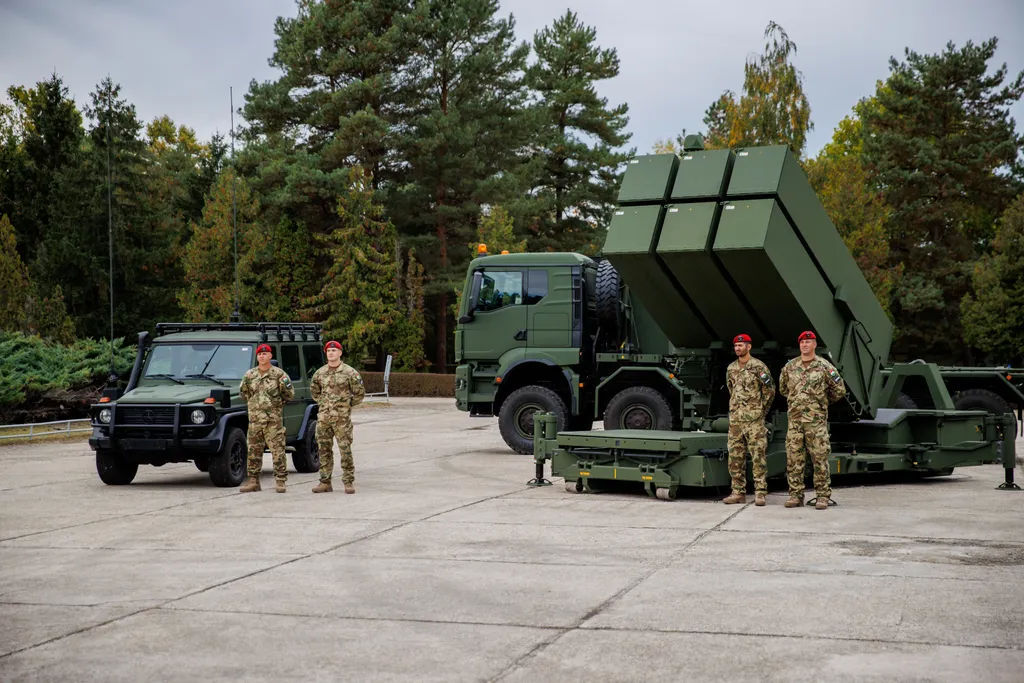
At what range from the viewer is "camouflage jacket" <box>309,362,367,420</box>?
12.9m

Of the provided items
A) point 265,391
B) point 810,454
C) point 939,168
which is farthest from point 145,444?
point 939,168

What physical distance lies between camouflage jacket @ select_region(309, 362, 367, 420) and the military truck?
2.40 m

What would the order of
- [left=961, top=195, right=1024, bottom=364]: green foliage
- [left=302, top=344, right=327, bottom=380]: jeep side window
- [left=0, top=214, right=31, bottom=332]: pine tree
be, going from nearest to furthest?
[left=302, top=344, right=327, bottom=380]: jeep side window
[left=0, top=214, right=31, bottom=332]: pine tree
[left=961, top=195, right=1024, bottom=364]: green foliage

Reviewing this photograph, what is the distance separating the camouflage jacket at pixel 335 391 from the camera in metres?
12.9

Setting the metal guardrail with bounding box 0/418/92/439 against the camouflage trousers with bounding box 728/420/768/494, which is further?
the metal guardrail with bounding box 0/418/92/439

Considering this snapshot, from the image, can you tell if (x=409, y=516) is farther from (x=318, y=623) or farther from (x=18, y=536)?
(x=318, y=623)

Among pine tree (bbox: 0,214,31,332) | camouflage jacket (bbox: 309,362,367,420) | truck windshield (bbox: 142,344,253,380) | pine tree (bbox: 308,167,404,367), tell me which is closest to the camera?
camouflage jacket (bbox: 309,362,367,420)

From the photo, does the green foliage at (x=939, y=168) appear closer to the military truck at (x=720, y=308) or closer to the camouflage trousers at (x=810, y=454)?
the military truck at (x=720, y=308)

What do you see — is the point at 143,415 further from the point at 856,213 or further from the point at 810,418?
the point at 856,213

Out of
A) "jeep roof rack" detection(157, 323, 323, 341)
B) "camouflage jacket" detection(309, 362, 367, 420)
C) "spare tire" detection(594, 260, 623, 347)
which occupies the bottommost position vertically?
"camouflage jacket" detection(309, 362, 367, 420)

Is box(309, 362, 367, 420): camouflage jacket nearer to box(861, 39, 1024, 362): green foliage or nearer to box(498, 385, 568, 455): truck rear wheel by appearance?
box(498, 385, 568, 455): truck rear wheel

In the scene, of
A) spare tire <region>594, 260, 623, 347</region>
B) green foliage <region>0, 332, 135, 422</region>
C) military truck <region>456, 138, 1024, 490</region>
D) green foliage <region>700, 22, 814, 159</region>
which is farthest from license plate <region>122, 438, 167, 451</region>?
green foliage <region>700, 22, 814, 159</region>

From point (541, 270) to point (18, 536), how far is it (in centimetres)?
993

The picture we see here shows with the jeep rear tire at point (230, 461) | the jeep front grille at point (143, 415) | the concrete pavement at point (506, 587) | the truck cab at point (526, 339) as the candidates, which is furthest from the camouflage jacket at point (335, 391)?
the truck cab at point (526, 339)
